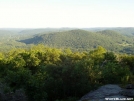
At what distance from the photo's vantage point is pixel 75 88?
115ft

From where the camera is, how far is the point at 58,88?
35.4 meters

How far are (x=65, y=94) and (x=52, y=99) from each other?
251 centimetres

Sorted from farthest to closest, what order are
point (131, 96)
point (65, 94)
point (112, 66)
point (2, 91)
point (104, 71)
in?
point (112, 66) → point (104, 71) → point (65, 94) → point (2, 91) → point (131, 96)

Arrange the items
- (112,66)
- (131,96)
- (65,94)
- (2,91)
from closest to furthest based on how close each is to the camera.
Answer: (131,96) < (2,91) < (65,94) < (112,66)

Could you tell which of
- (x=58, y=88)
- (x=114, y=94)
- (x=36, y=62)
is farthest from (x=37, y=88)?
(x=36, y=62)

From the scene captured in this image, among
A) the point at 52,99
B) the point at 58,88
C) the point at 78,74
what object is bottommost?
the point at 52,99

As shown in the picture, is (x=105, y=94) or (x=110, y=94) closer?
(x=110, y=94)

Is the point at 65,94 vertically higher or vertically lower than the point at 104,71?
lower

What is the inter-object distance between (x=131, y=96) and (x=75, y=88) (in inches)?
419

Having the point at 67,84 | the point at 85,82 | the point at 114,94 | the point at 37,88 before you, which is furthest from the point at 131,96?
the point at 37,88

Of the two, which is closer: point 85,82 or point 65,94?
point 85,82

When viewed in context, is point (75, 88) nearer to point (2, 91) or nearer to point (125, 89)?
point (125, 89)

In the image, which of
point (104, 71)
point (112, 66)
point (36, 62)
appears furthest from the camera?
point (36, 62)

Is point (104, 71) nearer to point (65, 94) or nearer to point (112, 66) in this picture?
point (112, 66)
